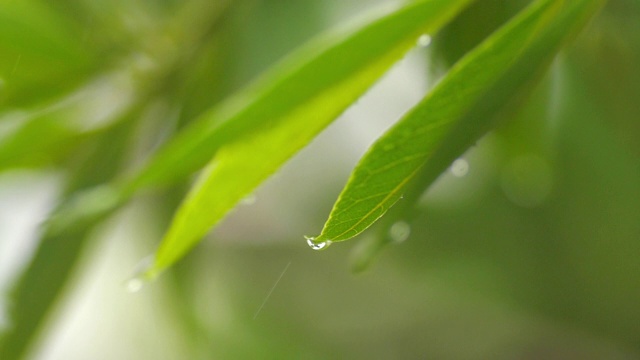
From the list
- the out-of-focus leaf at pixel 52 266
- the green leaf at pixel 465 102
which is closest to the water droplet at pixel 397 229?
the green leaf at pixel 465 102

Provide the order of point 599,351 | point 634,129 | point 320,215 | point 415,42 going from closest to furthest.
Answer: point 415,42 < point 634,129 < point 599,351 < point 320,215

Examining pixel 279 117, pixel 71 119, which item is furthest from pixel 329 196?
pixel 279 117

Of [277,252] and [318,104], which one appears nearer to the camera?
[318,104]

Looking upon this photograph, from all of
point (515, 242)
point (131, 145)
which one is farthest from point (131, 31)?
point (515, 242)

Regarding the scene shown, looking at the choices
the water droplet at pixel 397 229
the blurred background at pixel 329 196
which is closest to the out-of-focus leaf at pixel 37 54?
the blurred background at pixel 329 196

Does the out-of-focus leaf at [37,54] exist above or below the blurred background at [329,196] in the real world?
above

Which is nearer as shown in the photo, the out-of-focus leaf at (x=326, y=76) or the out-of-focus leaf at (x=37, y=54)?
the out-of-focus leaf at (x=326, y=76)

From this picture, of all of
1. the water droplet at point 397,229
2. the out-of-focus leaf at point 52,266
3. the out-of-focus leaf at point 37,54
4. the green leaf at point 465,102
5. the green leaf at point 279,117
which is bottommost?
the water droplet at point 397,229

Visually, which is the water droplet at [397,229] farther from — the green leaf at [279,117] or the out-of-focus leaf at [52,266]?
the out-of-focus leaf at [52,266]

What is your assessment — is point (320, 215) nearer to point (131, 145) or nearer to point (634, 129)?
point (131, 145)
